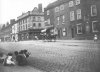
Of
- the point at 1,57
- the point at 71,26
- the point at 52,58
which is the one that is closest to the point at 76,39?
the point at 71,26

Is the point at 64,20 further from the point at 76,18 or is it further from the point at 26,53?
the point at 26,53

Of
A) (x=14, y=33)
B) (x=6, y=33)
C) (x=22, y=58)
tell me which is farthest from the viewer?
(x=6, y=33)

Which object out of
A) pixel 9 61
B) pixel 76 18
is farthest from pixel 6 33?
pixel 76 18

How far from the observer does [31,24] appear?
144cm

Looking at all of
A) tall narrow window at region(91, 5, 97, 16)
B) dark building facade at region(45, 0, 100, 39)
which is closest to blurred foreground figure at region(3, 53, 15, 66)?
dark building facade at region(45, 0, 100, 39)

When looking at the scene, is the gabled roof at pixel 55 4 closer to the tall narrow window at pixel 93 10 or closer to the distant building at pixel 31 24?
the distant building at pixel 31 24

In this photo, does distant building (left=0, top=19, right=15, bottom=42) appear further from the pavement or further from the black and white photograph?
the pavement

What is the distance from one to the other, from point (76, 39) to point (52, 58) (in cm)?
33

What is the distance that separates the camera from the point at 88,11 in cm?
83

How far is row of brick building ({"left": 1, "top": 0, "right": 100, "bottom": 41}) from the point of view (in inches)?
32.4

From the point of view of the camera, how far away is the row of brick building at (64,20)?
2.70 ft

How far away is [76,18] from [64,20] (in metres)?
0.14

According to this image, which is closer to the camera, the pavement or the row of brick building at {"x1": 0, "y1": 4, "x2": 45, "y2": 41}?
the pavement

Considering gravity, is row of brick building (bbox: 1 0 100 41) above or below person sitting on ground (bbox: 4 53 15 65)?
above
